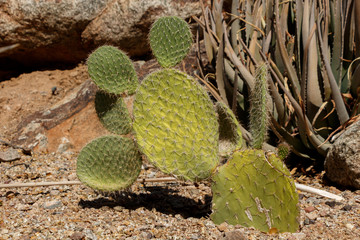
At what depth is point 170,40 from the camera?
2.05m

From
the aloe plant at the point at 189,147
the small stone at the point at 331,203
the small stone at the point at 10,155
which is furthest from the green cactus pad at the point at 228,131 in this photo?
the small stone at the point at 10,155

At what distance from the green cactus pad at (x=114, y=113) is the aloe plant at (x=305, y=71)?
76 cm

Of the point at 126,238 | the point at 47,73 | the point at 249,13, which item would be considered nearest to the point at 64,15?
the point at 47,73

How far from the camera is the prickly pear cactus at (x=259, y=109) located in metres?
1.77

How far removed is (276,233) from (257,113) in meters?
0.51

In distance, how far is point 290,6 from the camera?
9.06 ft

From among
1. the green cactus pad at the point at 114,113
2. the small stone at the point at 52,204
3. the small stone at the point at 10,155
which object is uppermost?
the green cactus pad at the point at 114,113

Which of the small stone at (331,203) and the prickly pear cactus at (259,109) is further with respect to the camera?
the small stone at (331,203)

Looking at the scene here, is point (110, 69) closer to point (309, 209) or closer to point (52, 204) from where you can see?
point (52, 204)

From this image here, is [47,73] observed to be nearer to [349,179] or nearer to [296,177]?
[296,177]

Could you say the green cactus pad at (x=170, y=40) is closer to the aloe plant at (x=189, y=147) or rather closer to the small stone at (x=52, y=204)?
the aloe plant at (x=189, y=147)

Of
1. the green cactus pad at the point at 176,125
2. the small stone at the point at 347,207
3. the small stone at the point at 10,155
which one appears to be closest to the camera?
the green cactus pad at the point at 176,125

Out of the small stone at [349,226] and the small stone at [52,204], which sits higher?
the small stone at [349,226]

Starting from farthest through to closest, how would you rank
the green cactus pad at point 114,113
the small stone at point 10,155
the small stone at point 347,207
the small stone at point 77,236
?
the small stone at point 10,155 < the green cactus pad at point 114,113 < the small stone at point 347,207 < the small stone at point 77,236
